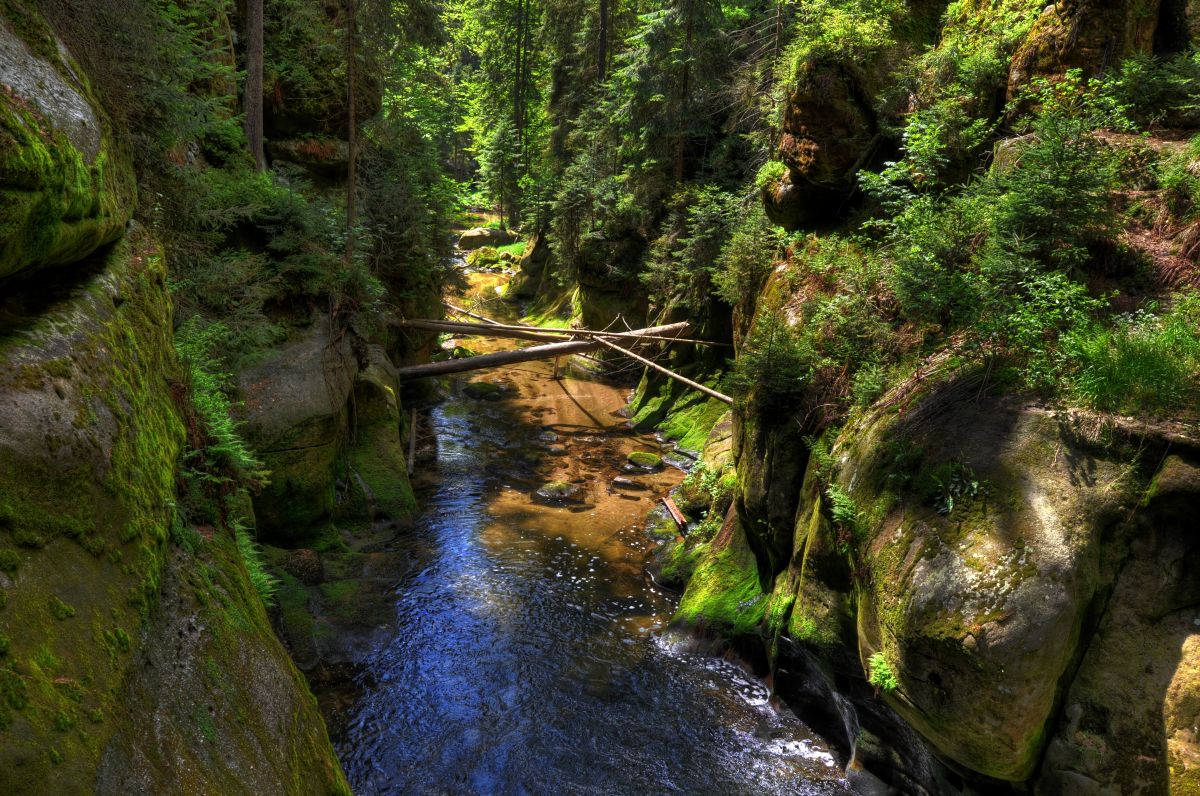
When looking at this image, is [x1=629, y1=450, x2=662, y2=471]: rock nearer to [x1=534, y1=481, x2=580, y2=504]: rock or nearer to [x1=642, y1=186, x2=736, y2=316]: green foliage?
[x1=534, y1=481, x2=580, y2=504]: rock

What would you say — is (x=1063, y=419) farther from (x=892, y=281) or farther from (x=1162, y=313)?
(x=892, y=281)

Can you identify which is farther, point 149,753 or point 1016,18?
point 1016,18

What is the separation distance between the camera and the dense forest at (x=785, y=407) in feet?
10.5

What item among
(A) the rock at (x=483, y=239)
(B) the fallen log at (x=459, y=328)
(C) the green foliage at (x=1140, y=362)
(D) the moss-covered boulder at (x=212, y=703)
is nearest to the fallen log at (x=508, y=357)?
(B) the fallen log at (x=459, y=328)

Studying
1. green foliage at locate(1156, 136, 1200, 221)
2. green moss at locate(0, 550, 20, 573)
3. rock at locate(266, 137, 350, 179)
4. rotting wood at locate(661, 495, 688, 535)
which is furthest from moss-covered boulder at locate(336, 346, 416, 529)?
green foliage at locate(1156, 136, 1200, 221)

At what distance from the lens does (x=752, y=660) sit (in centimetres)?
941

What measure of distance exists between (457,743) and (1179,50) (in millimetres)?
13245

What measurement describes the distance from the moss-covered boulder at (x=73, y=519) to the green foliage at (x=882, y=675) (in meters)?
5.92

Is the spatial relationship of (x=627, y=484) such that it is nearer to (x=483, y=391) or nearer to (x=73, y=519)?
(x=483, y=391)

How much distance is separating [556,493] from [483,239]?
35752mm

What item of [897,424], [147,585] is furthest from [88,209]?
[897,424]

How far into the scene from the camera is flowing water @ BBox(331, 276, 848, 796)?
7.48m

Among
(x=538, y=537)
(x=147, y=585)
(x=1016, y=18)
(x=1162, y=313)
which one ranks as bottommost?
(x=538, y=537)

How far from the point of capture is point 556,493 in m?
15.5
